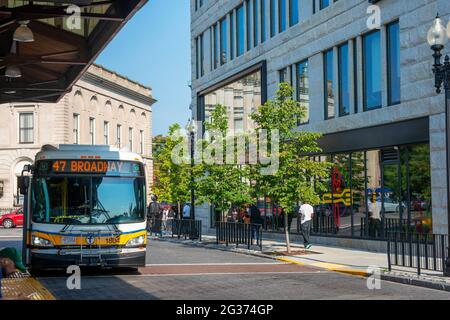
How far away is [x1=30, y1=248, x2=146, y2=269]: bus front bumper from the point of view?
15.2m

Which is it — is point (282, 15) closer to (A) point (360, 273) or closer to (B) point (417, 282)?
(A) point (360, 273)

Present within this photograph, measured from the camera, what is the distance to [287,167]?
22.8 metres

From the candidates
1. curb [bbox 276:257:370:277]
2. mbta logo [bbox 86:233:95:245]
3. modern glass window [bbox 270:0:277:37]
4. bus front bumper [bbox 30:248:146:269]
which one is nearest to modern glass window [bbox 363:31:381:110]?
curb [bbox 276:257:370:277]

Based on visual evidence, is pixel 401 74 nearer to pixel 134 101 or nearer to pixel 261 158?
pixel 261 158

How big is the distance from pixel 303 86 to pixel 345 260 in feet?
33.9

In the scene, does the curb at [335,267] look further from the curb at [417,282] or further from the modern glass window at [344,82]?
the modern glass window at [344,82]

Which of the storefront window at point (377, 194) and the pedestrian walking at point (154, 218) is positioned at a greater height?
the storefront window at point (377, 194)

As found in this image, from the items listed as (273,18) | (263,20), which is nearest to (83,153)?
(273,18)

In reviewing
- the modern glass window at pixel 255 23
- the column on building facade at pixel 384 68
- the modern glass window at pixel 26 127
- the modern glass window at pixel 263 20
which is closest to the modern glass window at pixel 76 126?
the modern glass window at pixel 26 127

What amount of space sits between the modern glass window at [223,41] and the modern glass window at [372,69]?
44.2 ft

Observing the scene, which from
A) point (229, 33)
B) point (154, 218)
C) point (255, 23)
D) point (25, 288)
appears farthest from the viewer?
point (154, 218)

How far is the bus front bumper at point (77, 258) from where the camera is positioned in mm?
15227

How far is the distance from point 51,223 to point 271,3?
18962 millimetres
